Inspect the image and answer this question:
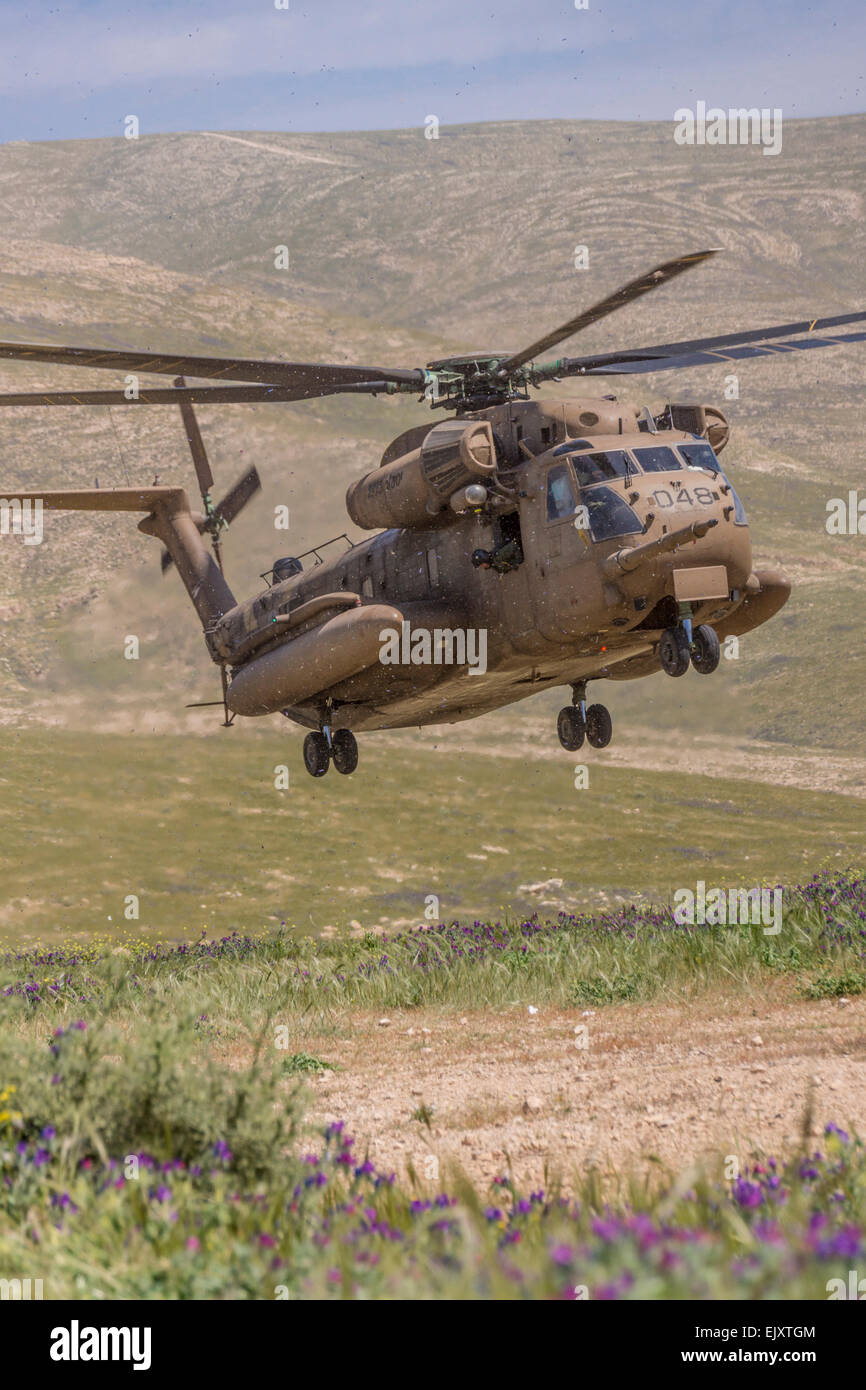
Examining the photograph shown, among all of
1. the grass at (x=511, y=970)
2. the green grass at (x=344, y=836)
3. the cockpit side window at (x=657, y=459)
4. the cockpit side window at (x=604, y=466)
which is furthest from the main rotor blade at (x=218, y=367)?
the green grass at (x=344, y=836)

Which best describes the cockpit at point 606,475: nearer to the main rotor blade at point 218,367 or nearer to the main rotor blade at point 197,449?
the main rotor blade at point 218,367

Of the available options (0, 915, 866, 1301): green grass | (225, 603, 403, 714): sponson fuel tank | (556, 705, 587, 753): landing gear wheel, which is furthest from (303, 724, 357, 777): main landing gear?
(0, 915, 866, 1301): green grass

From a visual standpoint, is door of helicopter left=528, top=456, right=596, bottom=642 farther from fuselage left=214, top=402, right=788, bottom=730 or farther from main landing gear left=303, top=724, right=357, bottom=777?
main landing gear left=303, top=724, right=357, bottom=777

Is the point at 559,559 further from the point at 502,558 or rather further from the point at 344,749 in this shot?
the point at 344,749

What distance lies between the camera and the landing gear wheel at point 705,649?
12969 mm

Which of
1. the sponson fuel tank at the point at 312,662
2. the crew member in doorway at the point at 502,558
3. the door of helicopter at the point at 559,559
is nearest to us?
the door of helicopter at the point at 559,559

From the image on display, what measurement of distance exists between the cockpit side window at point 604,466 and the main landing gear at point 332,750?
18.5 feet

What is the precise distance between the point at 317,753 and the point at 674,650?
6.01 metres

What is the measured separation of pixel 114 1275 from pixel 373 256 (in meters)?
196

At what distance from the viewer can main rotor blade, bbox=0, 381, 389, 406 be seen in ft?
41.5

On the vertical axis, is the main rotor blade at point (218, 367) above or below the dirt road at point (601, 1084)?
above

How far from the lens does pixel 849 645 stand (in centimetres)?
4859
